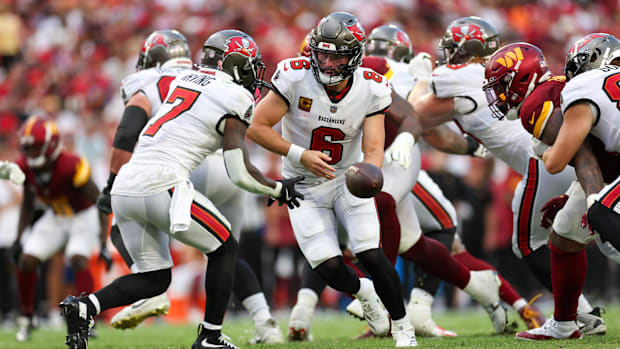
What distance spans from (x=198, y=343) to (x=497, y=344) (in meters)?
1.62

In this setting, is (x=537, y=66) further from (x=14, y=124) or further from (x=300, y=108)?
(x=14, y=124)

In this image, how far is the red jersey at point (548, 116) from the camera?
4395 millimetres

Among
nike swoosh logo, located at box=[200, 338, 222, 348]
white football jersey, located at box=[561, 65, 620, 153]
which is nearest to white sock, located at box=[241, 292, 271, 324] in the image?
nike swoosh logo, located at box=[200, 338, 222, 348]

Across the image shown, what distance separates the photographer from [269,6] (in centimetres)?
1395

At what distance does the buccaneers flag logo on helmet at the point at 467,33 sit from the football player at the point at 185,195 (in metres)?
1.68

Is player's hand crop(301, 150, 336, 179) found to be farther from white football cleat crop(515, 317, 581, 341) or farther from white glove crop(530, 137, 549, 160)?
white football cleat crop(515, 317, 581, 341)

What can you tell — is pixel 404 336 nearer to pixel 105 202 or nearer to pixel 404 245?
pixel 404 245

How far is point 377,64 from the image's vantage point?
5.52m

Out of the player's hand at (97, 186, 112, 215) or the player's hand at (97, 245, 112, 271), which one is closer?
the player's hand at (97, 186, 112, 215)

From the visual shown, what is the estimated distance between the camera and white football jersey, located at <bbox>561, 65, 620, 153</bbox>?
4.14 metres

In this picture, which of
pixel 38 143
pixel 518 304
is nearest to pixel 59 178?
pixel 38 143

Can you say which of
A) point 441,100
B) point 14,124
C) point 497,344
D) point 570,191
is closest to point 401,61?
point 441,100

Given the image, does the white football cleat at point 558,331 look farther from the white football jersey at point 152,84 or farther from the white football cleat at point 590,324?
the white football jersey at point 152,84

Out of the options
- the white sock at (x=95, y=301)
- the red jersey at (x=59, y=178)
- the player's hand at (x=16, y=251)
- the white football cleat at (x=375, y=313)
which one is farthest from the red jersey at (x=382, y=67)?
the player's hand at (x=16, y=251)
